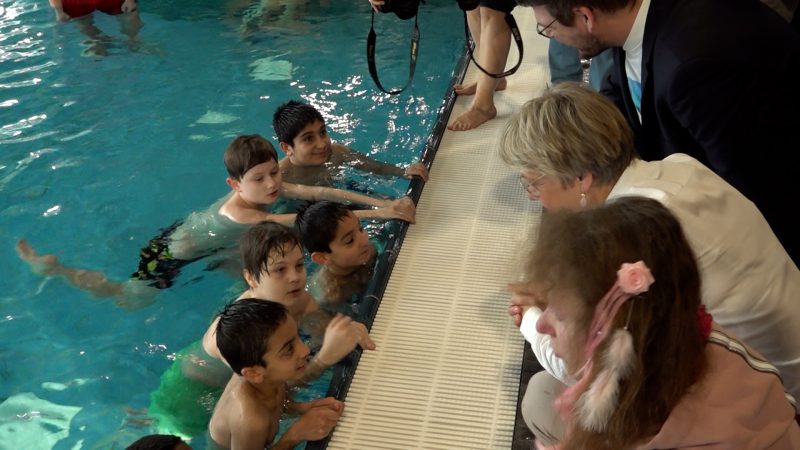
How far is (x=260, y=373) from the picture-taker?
220cm

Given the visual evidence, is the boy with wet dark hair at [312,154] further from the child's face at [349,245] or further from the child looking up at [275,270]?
the child looking up at [275,270]

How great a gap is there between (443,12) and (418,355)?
168 inches

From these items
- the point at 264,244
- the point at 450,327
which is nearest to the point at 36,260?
the point at 264,244

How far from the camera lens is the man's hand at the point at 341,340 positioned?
94.8 inches

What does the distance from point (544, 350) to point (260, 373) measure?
0.88 meters

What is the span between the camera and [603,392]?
119 cm

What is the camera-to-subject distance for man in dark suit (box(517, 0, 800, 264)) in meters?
1.92

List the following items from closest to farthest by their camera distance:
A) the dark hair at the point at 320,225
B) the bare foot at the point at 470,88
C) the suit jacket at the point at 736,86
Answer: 1. the suit jacket at the point at 736,86
2. the dark hair at the point at 320,225
3. the bare foot at the point at 470,88

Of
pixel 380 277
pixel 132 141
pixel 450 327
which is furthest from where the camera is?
pixel 132 141

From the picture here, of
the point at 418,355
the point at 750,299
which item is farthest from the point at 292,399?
the point at 750,299

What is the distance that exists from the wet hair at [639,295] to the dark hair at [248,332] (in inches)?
44.7

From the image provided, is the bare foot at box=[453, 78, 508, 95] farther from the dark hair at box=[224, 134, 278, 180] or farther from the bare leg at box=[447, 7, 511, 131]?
the dark hair at box=[224, 134, 278, 180]

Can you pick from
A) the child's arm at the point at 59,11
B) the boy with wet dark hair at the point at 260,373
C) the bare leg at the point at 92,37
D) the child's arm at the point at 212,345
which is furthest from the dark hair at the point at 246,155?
the child's arm at the point at 59,11

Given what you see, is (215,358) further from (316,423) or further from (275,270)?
(316,423)
